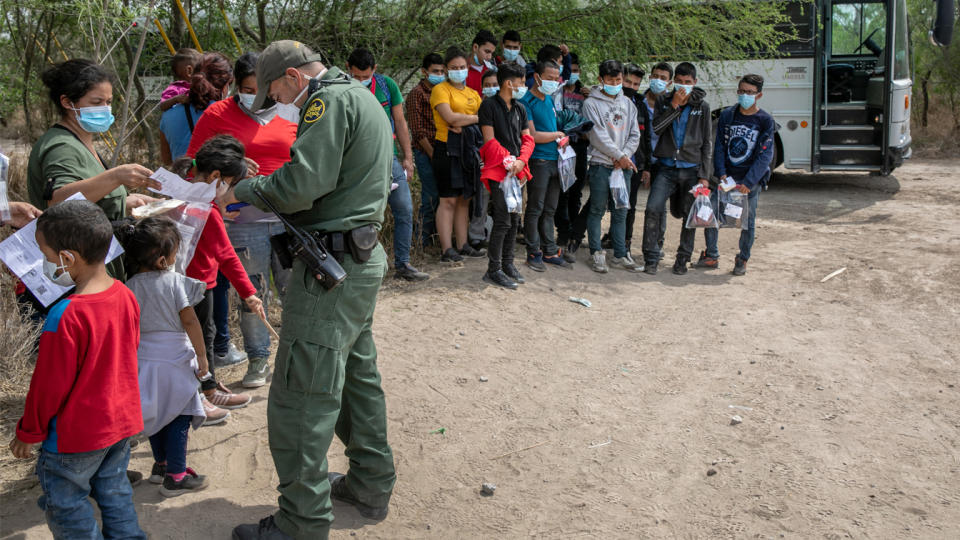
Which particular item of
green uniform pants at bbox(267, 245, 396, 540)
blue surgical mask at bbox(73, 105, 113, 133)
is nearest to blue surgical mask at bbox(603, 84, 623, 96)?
green uniform pants at bbox(267, 245, 396, 540)

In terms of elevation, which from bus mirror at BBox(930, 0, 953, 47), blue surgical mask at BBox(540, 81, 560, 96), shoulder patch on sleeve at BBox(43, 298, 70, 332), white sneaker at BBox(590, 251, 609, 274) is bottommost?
white sneaker at BBox(590, 251, 609, 274)

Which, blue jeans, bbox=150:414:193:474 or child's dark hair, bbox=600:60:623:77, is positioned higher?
child's dark hair, bbox=600:60:623:77

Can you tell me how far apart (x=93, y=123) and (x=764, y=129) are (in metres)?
5.76

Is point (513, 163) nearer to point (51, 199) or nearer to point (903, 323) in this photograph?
point (903, 323)

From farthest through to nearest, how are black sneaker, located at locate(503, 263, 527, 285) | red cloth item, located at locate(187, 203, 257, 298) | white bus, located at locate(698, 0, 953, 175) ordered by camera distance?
white bus, located at locate(698, 0, 953, 175) → black sneaker, located at locate(503, 263, 527, 285) → red cloth item, located at locate(187, 203, 257, 298)

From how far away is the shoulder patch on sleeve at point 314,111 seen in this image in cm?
296

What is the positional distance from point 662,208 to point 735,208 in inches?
25.5

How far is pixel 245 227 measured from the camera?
176 inches

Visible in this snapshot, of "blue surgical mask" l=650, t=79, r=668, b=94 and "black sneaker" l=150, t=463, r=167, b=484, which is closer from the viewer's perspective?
"black sneaker" l=150, t=463, r=167, b=484

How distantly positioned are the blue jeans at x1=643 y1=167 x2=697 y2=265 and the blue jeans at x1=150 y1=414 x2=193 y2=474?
16.5 feet

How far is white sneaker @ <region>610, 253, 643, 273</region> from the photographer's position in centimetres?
754

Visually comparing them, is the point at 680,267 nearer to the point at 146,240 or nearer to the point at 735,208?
the point at 735,208

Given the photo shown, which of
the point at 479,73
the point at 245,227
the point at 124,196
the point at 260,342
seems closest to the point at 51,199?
the point at 124,196

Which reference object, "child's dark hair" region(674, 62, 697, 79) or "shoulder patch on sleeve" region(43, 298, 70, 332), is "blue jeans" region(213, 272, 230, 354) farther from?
"child's dark hair" region(674, 62, 697, 79)
